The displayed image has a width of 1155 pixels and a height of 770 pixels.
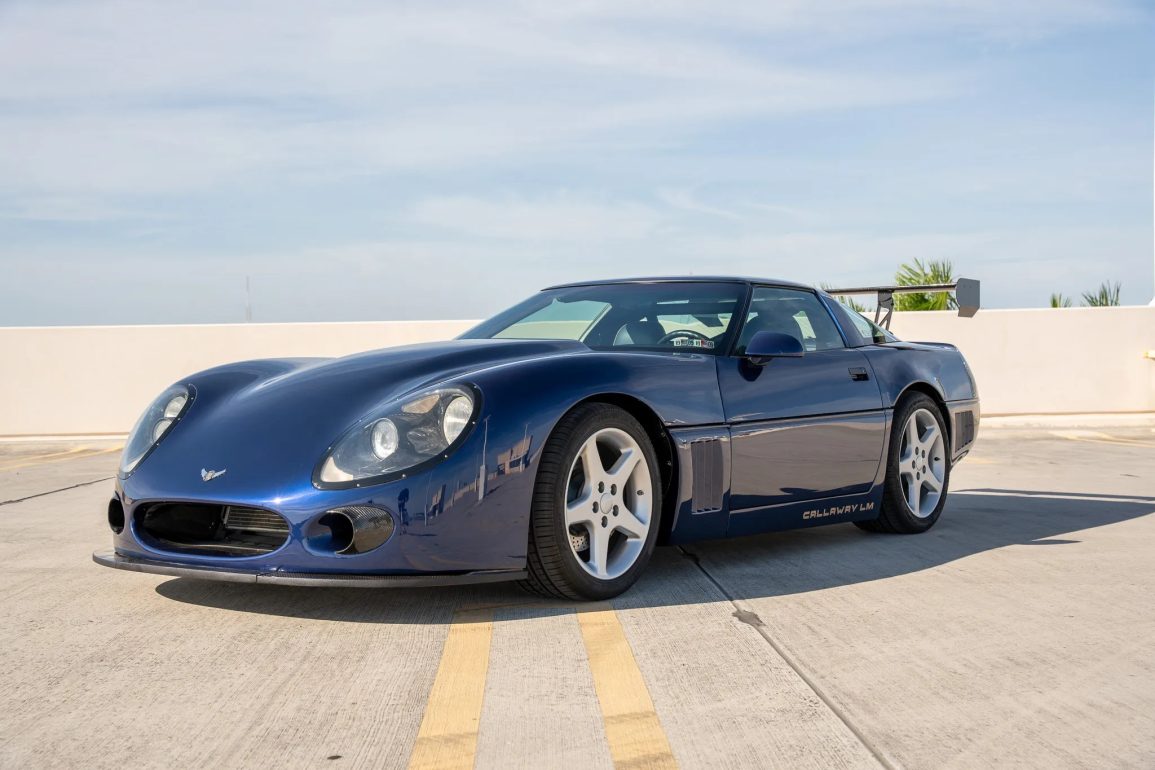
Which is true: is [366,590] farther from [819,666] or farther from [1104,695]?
[1104,695]

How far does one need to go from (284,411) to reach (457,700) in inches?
59.3

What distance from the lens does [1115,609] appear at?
4.15m

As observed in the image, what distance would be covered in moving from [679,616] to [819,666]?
74 cm

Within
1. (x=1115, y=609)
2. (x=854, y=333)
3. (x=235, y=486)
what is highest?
(x=854, y=333)

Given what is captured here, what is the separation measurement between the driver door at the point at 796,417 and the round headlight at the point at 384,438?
144cm

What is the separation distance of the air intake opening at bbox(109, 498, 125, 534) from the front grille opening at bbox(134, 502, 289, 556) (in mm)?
115

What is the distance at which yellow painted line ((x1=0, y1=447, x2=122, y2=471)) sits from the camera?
11217 millimetres

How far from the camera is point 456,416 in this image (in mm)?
3928

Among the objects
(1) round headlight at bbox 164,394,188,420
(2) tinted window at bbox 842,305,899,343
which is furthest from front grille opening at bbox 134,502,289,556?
(2) tinted window at bbox 842,305,899,343

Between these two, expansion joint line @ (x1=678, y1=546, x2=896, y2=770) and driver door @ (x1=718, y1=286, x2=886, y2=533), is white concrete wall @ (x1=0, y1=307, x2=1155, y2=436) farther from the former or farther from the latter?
expansion joint line @ (x1=678, y1=546, x2=896, y2=770)

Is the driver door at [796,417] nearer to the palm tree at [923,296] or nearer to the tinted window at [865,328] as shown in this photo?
the tinted window at [865,328]

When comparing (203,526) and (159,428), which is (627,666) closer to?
(203,526)

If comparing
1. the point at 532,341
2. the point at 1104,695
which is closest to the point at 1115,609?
the point at 1104,695

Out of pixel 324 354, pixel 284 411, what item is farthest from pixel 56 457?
pixel 284 411
